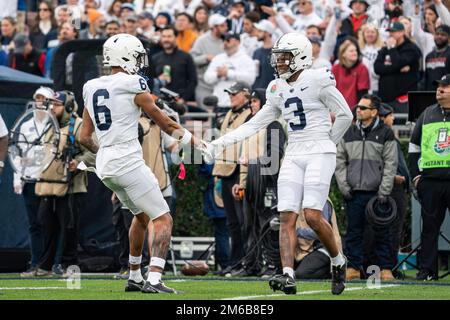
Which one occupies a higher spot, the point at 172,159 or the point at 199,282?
the point at 172,159

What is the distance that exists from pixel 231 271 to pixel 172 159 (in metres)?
1.85

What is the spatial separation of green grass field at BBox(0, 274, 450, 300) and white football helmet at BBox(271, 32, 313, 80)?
2.10 metres

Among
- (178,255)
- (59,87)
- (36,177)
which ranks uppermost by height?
(59,87)

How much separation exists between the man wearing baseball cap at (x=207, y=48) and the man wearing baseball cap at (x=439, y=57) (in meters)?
3.81

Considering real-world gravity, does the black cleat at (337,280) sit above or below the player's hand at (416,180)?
below

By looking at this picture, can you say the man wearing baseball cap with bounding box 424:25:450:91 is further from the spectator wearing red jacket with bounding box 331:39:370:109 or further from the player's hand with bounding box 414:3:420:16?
the player's hand with bounding box 414:3:420:16

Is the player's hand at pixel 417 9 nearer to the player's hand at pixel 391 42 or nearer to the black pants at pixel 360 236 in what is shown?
the player's hand at pixel 391 42

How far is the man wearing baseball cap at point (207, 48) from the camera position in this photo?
19172 mm

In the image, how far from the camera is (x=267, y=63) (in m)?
18.0

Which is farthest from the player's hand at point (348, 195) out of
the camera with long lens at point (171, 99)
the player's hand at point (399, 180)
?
the camera with long lens at point (171, 99)
